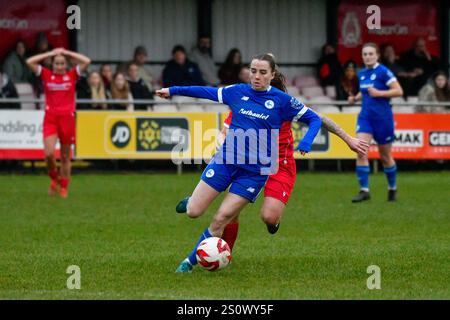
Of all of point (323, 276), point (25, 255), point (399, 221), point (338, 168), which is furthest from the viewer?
point (338, 168)

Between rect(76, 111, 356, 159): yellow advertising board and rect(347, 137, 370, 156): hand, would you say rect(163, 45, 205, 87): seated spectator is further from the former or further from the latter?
rect(347, 137, 370, 156): hand

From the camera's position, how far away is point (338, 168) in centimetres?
2491

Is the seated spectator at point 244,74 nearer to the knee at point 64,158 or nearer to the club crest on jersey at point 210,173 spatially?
the knee at point 64,158

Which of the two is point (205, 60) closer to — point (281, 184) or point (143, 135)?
point (143, 135)

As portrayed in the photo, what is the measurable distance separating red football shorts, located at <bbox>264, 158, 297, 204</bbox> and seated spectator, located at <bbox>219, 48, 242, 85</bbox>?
1479 centimetres

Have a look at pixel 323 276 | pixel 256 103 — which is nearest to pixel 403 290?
pixel 323 276

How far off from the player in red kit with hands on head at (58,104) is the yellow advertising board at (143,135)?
4.00 m

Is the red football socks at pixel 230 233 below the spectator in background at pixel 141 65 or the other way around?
below

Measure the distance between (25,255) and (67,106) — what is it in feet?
22.8

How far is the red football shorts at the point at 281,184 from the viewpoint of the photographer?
11500 millimetres

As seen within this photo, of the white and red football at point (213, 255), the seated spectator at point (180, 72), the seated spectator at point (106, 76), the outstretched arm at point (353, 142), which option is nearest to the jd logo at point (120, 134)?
the seated spectator at point (106, 76)

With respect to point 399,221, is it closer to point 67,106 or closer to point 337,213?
point 337,213

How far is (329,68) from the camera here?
27969 millimetres

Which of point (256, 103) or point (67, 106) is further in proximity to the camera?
point (67, 106)
